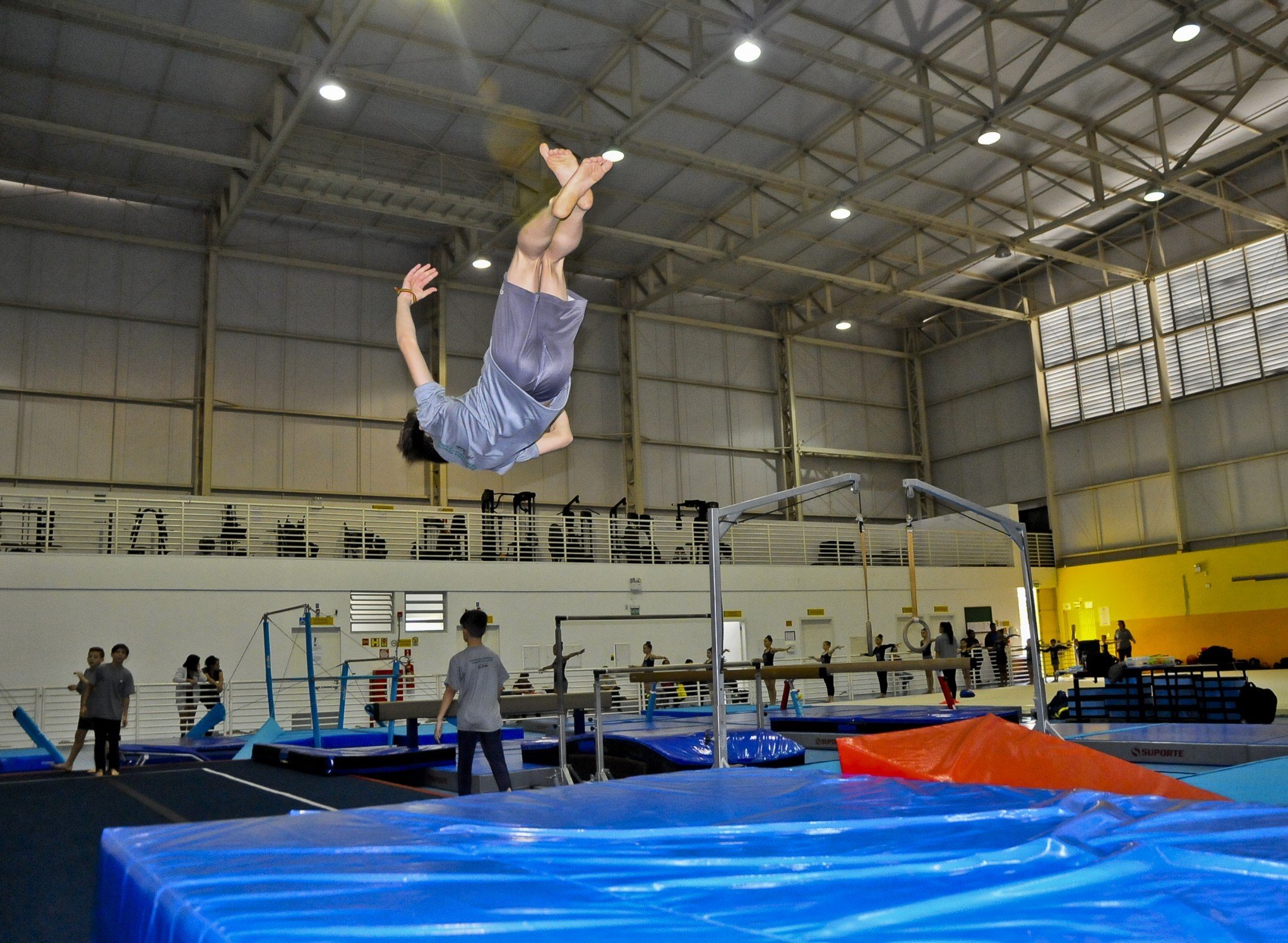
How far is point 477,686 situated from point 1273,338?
2142 cm

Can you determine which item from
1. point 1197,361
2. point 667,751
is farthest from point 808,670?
point 1197,361

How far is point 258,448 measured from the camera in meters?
19.8

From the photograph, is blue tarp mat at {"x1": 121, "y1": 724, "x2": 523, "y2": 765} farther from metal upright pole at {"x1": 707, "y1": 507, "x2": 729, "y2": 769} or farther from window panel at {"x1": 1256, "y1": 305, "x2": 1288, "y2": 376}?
window panel at {"x1": 1256, "y1": 305, "x2": 1288, "y2": 376}

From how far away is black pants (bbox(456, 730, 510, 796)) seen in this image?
660 centimetres

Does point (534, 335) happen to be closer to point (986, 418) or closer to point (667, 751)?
point (667, 751)

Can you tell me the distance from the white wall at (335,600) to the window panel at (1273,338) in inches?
341

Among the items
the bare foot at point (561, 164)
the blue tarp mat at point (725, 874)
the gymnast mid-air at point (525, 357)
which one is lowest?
the blue tarp mat at point (725, 874)

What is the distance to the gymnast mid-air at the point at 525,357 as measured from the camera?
3.37 metres

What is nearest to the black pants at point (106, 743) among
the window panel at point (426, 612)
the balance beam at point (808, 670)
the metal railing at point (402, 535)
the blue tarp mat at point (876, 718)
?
the balance beam at point (808, 670)

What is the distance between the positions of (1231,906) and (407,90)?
1455 centimetres

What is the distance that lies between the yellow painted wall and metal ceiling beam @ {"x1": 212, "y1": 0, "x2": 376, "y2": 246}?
67.2ft

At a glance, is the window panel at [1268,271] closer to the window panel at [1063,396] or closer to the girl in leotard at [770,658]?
the window panel at [1063,396]

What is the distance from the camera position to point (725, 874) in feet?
8.34

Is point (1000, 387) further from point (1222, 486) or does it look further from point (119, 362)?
point (119, 362)
